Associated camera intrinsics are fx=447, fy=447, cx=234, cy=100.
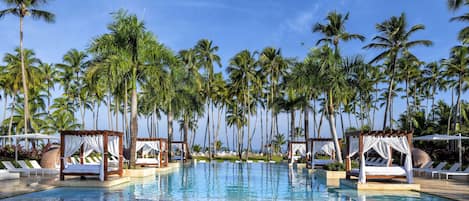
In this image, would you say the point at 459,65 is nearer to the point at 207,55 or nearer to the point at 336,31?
the point at 336,31

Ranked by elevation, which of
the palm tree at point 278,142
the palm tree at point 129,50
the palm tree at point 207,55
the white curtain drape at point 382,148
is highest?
the palm tree at point 207,55

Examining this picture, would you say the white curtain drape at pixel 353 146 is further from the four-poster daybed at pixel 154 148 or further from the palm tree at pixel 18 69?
the palm tree at pixel 18 69

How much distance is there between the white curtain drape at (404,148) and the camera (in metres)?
15.2

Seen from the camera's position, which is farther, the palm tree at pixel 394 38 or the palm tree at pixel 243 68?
the palm tree at pixel 243 68

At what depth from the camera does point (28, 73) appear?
34.0 m

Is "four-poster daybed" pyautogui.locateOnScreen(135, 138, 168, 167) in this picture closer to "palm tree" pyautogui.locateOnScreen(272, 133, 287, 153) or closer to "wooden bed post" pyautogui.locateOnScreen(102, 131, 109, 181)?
"wooden bed post" pyautogui.locateOnScreen(102, 131, 109, 181)

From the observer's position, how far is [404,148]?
15258 mm

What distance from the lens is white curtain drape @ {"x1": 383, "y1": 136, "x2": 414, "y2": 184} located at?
15203 millimetres

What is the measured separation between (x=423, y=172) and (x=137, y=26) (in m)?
14.8

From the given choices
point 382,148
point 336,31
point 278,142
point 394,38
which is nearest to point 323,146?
point 336,31

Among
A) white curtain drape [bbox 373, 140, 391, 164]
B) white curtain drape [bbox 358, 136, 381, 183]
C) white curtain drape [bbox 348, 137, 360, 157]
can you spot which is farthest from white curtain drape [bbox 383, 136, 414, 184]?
white curtain drape [bbox 348, 137, 360, 157]

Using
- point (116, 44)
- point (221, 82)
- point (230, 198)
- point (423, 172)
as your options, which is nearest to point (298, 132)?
point (221, 82)

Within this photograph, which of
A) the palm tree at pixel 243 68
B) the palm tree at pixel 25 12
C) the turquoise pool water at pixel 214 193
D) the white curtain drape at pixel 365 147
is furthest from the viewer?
the palm tree at pixel 243 68

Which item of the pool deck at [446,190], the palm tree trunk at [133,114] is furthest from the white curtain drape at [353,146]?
the palm tree trunk at [133,114]
